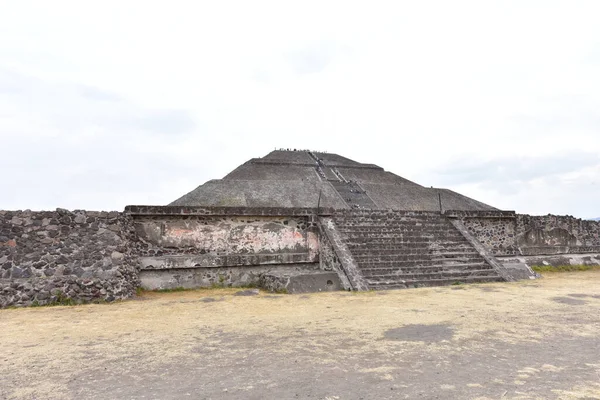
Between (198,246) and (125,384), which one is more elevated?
(198,246)

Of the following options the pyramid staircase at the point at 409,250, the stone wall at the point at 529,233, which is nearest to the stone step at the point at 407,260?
the pyramid staircase at the point at 409,250

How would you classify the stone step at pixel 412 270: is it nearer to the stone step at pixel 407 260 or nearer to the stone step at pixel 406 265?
the stone step at pixel 406 265

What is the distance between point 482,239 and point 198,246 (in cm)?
813

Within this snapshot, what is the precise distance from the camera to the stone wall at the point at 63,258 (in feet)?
25.9

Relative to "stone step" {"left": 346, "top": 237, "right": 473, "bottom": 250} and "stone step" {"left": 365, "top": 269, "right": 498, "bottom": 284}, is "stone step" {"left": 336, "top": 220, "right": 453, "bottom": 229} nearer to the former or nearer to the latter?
"stone step" {"left": 346, "top": 237, "right": 473, "bottom": 250}

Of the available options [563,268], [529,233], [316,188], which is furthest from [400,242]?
[316,188]

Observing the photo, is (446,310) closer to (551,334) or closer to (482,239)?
(551,334)

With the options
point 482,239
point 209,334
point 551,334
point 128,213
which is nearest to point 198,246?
point 128,213

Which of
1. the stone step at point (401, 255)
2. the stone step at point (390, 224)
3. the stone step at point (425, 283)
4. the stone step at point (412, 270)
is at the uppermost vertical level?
the stone step at point (390, 224)

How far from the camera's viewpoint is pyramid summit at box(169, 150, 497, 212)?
61.1ft

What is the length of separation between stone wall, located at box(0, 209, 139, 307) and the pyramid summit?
7.53m

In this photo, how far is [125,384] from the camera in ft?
11.9

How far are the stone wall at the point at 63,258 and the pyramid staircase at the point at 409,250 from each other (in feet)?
16.6

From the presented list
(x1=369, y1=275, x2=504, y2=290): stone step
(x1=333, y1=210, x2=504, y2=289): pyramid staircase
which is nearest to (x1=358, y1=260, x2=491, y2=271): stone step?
(x1=333, y1=210, x2=504, y2=289): pyramid staircase
